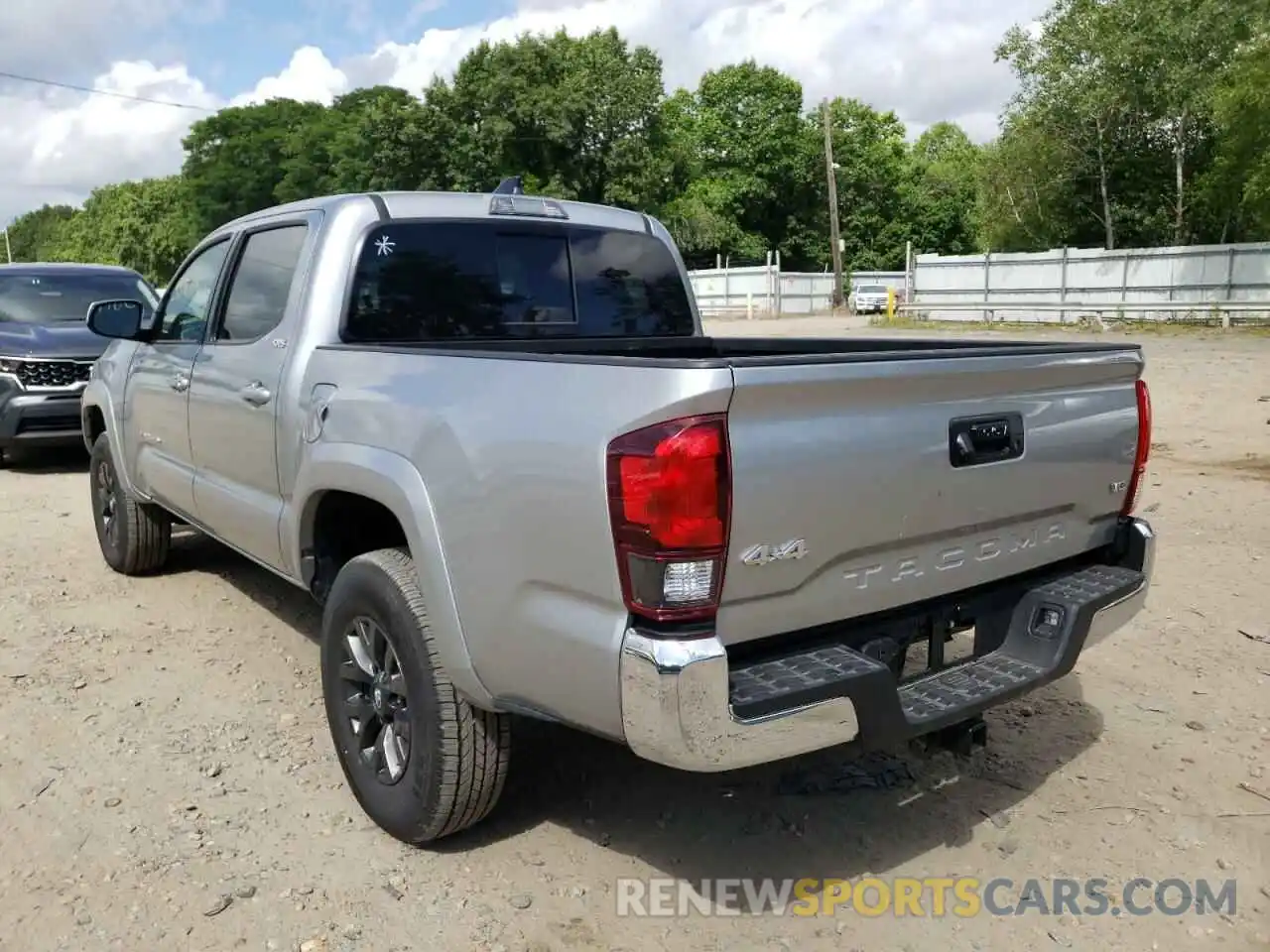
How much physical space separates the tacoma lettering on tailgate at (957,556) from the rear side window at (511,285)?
6.24 ft

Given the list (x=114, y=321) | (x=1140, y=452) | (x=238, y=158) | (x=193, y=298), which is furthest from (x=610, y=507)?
(x=238, y=158)

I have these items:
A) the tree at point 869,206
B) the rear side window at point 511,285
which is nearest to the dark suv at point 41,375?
the rear side window at point 511,285

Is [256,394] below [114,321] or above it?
below

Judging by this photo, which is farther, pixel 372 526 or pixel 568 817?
pixel 372 526

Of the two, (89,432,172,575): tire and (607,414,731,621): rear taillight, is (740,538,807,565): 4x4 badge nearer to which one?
(607,414,731,621): rear taillight

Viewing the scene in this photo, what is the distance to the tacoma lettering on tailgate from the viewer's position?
268cm

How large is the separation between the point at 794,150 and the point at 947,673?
2636 inches

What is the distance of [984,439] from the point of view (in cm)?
285

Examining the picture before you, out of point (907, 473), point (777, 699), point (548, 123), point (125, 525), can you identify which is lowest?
point (125, 525)

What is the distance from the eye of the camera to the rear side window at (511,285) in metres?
3.79

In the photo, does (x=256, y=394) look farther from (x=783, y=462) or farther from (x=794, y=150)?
(x=794, y=150)

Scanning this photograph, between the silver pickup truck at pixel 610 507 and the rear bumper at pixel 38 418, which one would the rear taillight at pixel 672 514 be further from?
the rear bumper at pixel 38 418

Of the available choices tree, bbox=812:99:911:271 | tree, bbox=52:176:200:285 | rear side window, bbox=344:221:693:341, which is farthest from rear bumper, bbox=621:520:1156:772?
tree, bbox=52:176:200:285

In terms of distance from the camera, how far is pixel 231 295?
445 cm
